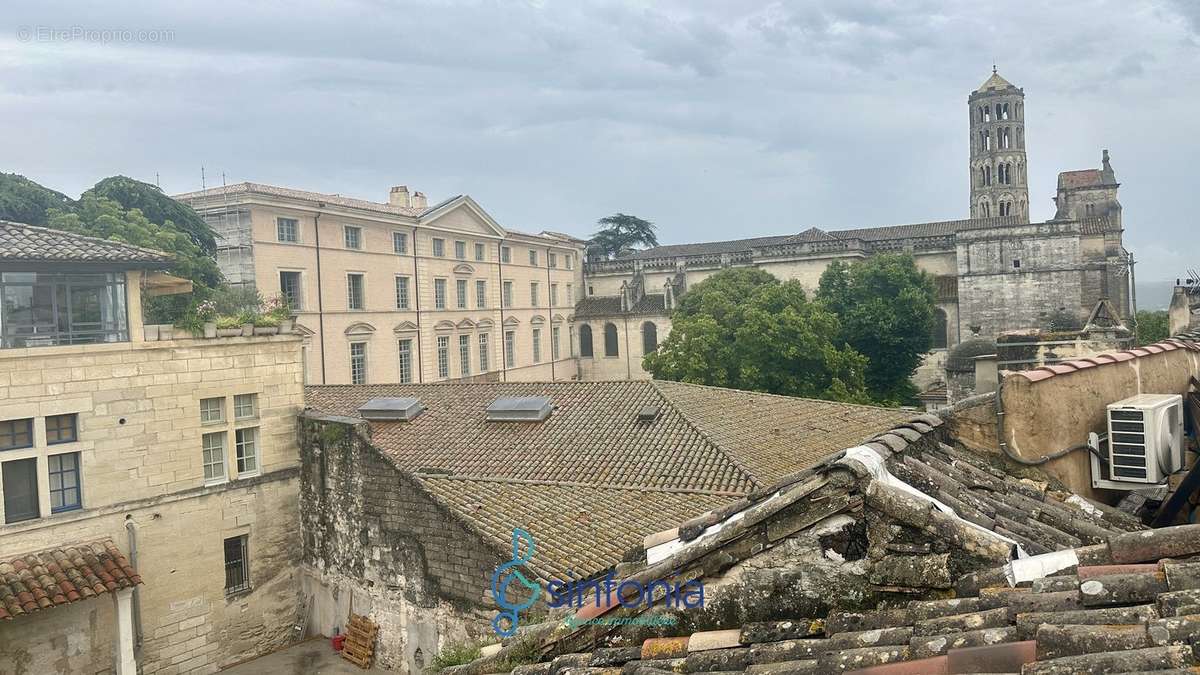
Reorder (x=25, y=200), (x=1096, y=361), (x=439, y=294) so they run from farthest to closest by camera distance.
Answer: (x=439, y=294) < (x=25, y=200) < (x=1096, y=361)

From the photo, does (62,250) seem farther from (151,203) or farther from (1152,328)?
(1152,328)

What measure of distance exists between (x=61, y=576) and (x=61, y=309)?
Result: 4838 mm

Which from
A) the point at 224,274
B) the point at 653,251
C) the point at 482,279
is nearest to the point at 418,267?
the point at 482,279

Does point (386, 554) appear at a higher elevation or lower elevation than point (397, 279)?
lower

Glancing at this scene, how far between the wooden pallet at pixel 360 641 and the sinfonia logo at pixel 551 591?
4460 millimetres

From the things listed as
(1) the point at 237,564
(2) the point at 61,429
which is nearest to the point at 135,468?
(2) the point at 61,429

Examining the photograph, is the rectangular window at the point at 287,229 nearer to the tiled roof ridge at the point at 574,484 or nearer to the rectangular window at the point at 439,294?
the rectangular window at the point at 439,294

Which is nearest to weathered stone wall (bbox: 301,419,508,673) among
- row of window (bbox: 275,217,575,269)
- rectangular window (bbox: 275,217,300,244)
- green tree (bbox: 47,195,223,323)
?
green tree (bbox: 47,195,223,323)

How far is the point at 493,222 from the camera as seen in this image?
47719mm

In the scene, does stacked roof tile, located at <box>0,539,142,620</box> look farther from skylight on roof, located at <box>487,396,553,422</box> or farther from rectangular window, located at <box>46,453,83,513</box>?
skylight on roof, located at <box>487,396,553,422</box>

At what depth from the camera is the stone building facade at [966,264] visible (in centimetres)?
4553

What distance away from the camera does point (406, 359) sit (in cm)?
4172

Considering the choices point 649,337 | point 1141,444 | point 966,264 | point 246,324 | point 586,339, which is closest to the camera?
point 1141,444

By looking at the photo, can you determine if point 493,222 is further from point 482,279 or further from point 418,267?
point 418,267
